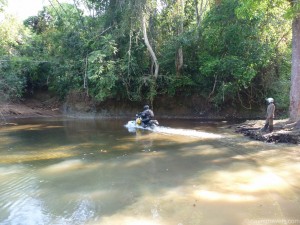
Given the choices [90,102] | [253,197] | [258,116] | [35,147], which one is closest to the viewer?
[253,197]

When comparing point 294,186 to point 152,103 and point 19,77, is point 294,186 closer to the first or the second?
point 152,103

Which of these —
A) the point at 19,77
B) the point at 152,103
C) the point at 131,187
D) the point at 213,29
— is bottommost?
the point at 131,187

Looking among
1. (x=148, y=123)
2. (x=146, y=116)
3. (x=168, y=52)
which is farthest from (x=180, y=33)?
(x=148, y=123)

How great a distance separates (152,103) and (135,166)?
13861 mm

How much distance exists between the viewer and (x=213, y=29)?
64.7 feet

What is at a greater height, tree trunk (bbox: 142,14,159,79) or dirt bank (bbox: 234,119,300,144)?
tree trunk (bbox: 142,14,159,79)

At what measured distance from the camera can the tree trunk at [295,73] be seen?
1413cm

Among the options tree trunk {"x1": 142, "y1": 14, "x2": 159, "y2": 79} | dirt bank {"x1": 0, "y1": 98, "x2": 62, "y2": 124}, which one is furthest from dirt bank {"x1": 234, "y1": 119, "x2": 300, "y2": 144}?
dirt bank {"x1": 0, "y1": 98, "x2": 62, "y2": 124}

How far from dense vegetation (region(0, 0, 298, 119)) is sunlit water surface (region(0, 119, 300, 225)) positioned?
23.6ft

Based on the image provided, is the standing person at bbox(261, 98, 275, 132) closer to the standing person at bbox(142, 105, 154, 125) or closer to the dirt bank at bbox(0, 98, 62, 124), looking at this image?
the standing person at bbox(142, 105, 154, 125)

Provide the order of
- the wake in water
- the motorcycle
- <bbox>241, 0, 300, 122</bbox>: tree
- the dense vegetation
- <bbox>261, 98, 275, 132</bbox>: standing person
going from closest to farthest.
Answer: <bbox>261, 98, 275, 132</bbox>: standing person → <bbox>241, 0, 300, 122</bbox>: tree → the wake in water → the motorcycle → the dense vegetation

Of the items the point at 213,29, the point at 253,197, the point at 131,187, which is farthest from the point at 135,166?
the point at 213,29

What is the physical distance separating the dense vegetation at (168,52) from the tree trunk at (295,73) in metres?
3.36

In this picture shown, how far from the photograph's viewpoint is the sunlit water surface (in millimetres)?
6178
